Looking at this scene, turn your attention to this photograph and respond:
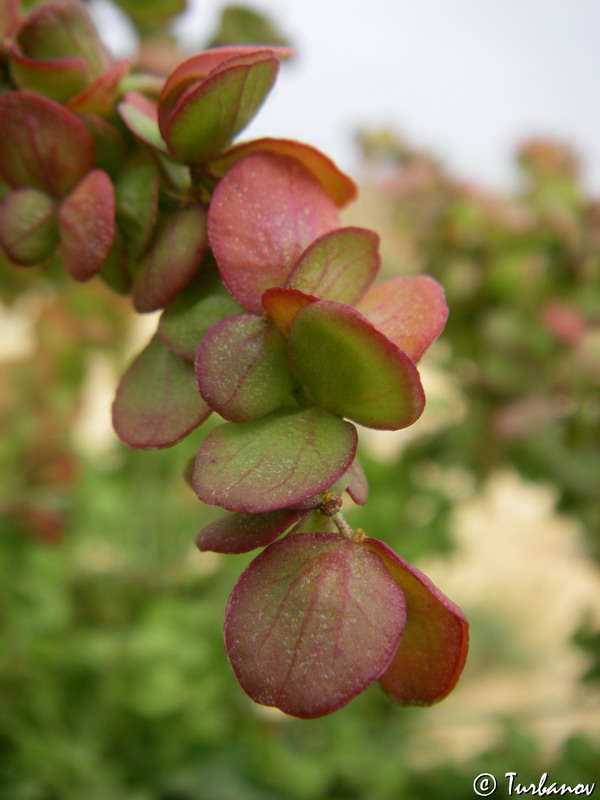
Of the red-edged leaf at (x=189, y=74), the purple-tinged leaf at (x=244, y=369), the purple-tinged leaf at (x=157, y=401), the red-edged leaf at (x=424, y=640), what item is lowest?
the red-edged leaf at (x=424, y=640)

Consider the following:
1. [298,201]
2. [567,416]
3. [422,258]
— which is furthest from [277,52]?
[422,258]

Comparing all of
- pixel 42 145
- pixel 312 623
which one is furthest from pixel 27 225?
pixel 312 623

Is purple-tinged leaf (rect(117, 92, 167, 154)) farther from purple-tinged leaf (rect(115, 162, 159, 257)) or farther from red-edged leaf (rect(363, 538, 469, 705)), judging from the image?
red-edged leaf (rect(363, 538, 469, 705))

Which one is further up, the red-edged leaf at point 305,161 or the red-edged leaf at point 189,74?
the red-edged leaf at point 189,74

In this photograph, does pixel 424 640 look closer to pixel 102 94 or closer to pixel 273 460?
pixel 273 460

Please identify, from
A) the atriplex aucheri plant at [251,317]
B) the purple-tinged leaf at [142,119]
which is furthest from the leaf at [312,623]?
the purple-tinged leaf at [142,119]

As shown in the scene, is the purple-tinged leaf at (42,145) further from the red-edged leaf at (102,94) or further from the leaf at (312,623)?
the leaf at (312,623)

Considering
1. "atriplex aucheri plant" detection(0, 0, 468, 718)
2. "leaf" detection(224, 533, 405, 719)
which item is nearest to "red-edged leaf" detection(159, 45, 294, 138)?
"atriplex aucheri plant" detection(0, 0, 468, 718)

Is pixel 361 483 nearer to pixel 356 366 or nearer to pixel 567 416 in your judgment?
pixel 356 366
